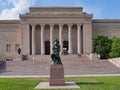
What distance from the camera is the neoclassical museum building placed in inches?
2963

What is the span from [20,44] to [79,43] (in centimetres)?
1226

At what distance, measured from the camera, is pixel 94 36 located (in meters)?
79.1

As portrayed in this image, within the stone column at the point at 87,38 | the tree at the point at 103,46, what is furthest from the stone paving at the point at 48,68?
the stone column at the point at 87,38

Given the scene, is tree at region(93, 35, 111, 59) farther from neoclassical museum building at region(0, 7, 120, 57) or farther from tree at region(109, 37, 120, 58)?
tree at region(109, 37, 120, 58)

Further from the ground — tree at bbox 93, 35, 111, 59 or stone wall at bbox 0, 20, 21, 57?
stone wall at bbox 0, 20, 21, 57

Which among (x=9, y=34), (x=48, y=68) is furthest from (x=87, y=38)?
(x=48, y=68)

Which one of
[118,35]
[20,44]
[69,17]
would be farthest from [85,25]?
[20,44]

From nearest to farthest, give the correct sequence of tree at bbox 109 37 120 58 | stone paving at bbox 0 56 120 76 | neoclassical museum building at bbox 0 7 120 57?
stone paving at bbox 0 56 120 76
tree at bbox 109 37 120 58
neoclassical museum building at bbox 0 7 120 57

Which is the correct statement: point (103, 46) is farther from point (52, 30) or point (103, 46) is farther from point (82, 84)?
point (82, 84)

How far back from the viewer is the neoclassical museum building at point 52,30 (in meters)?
75.2

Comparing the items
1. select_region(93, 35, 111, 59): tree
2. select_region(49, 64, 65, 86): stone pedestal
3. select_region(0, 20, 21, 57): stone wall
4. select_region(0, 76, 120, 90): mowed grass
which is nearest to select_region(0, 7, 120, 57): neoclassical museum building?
select_region(0, 20, 21, 57): stone wall

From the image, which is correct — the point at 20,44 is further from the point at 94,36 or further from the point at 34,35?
the point at 94,36

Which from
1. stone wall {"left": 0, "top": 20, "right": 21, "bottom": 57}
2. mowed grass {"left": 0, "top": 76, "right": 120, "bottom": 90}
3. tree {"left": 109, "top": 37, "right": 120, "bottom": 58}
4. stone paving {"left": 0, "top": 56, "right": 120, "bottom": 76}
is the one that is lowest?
stone paving {"left": 0, "top": 56, "right": 120, "bottom": 76}

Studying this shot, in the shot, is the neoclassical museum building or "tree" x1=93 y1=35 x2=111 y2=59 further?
the neoclassical museum building
